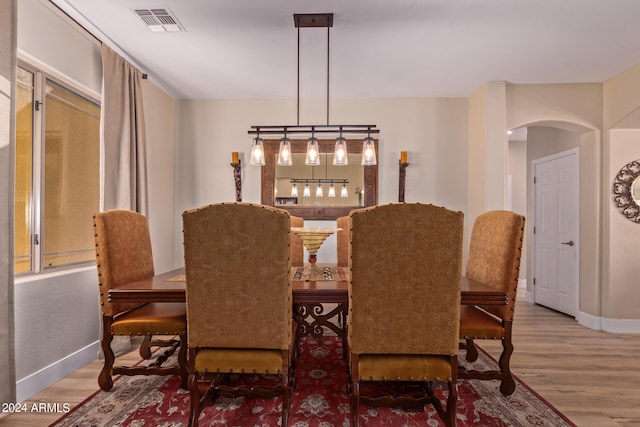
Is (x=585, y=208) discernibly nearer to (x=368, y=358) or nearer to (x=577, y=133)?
(x=577, y=133)

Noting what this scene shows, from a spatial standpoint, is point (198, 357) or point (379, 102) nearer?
point (198, 357)

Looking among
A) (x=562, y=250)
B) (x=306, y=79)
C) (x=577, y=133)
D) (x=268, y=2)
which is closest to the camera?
(x=268, y=2)

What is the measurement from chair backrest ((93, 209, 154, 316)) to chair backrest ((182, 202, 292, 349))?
0.83m

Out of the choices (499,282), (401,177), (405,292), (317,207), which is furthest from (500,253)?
(317,207)

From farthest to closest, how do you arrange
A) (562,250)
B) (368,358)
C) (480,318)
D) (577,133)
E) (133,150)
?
(562,250), (577,133), (133,150), (480,318), (368,358)

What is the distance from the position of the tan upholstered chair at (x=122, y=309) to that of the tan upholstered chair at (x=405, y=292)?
1.17 meters

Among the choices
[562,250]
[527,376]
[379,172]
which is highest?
[379,172]

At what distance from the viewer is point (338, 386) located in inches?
87.3

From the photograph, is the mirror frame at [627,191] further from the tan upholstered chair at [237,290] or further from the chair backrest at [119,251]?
the chair backrest at [119,251]

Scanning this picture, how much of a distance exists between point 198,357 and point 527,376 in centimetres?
228

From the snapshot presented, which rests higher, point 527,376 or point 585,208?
point 585,208

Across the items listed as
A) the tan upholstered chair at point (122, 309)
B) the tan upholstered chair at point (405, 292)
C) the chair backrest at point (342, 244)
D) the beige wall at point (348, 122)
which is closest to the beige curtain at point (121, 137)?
the tan upholstered chair at point (122, 309)

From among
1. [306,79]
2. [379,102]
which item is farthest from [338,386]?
[379,102]

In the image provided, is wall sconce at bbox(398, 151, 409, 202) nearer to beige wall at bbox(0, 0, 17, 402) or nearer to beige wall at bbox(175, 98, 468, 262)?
beige wall at bbox(175, 98, 468, 262)
